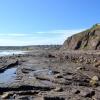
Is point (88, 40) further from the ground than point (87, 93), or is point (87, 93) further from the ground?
point (88, 40)

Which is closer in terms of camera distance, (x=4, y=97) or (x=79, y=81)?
(x=4, y=97)

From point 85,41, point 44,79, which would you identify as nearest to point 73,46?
point 85,41

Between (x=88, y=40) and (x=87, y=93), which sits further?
(x=88, y=40)

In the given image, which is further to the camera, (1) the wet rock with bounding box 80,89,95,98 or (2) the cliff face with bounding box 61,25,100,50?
(2) the cliff face with bounding box 61,25,100,50

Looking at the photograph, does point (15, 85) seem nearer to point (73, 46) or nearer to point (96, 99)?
point (96, 99)

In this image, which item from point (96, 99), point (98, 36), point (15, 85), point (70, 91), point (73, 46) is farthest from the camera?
point (73, 46)

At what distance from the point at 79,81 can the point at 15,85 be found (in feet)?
33.4

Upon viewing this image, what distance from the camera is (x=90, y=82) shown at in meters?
27.5

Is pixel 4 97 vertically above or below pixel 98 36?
below

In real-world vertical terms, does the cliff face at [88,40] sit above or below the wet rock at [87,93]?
above

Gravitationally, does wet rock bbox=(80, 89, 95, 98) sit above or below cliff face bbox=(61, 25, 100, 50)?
below

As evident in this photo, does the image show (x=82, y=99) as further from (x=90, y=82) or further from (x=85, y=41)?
(x=85, y=41)

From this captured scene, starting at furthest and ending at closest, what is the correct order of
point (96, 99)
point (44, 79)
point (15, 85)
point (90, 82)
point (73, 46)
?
1. point (73, 46)
2. point (44, 79)
3. point (90, 82)
4. point (15, 85)
5. point (96, 99)

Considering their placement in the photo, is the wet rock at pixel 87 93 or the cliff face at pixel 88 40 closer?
the wet rock at pixel 87 93
